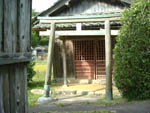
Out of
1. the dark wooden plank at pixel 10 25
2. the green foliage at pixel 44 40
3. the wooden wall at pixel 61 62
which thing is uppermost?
the green foliage at pixel 44 40

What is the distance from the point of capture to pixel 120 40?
27.6 feet

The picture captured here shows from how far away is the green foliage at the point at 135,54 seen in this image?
8008 millimetres

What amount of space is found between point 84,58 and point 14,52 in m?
10.1

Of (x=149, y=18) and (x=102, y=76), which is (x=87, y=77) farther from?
(x=149, y=18)

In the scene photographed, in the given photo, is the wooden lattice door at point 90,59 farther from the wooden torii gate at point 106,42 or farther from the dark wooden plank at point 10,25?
the dark wooden plank at point 10,25

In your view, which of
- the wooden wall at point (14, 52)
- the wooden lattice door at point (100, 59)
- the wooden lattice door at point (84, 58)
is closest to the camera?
the wooden wall at point (14, 52)

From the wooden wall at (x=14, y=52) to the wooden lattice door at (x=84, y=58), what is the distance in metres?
9.56

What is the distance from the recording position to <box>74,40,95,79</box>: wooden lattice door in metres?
13.7

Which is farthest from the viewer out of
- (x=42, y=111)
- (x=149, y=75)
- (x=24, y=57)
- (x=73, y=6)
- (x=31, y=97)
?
(x=73, y=6)

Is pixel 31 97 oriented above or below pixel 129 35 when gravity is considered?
below

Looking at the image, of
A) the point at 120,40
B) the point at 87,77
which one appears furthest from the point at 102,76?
the point at 120,40

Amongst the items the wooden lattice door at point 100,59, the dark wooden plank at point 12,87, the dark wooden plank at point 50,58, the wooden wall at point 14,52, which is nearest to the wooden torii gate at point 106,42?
the dark wooden plank at point 50,58

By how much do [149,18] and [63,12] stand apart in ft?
20.8

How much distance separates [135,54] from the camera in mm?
8039
